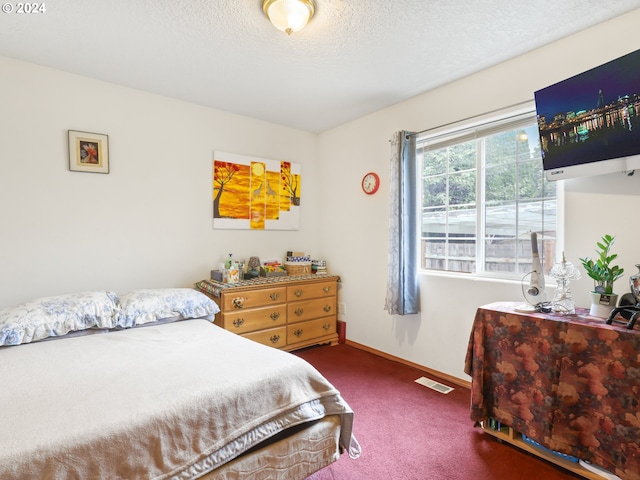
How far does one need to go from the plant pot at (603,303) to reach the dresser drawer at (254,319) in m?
2.42

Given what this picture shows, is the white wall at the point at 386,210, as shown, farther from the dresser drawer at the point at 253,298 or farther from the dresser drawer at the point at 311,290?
the dresser drawer at the point at 253,298

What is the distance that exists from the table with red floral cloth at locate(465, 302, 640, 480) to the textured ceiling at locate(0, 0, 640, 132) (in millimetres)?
1747

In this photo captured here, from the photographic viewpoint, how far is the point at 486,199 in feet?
8.72

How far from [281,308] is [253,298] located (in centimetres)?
34

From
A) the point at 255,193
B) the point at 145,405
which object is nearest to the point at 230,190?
the point at 255,193

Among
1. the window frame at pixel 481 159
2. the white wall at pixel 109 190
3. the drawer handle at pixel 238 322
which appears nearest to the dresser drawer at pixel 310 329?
the drawer handle at pixel 238 322

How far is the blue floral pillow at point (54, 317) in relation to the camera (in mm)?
1906

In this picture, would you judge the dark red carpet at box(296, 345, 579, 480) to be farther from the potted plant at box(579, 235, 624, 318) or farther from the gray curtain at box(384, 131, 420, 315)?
the potted plant at box(579, 235, 624, 318)

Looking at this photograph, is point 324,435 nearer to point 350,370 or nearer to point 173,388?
point 173,388

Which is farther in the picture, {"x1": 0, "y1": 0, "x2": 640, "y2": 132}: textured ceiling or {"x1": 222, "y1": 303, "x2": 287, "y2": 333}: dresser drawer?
{"x1": 222, "y1": 303, "x2": 287, "y2": 333}: dresser drawer

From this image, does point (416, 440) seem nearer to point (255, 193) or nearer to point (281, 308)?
point (281, 308)

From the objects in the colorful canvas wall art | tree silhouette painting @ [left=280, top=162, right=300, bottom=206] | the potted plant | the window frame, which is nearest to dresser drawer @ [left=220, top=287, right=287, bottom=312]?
the colorful canvas wall art

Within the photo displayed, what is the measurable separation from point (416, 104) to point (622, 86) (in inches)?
61.1

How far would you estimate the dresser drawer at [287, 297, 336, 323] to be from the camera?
11.1ft
